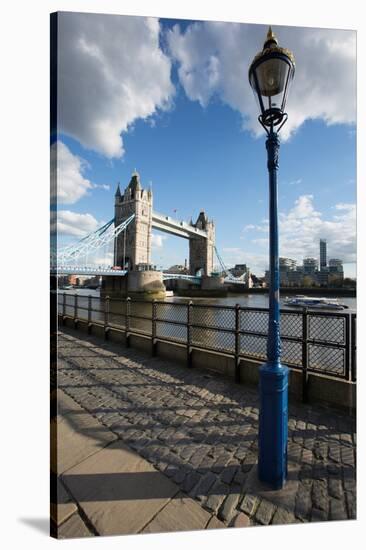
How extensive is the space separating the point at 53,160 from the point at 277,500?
2760 millimetres

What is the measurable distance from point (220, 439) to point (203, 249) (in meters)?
55.4

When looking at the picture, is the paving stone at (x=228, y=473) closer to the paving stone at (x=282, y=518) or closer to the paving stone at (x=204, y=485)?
the paving stone at (x=204, y=485)

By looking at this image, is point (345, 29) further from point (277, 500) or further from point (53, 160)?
point (277, 500)

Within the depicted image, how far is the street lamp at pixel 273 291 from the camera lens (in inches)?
75.8

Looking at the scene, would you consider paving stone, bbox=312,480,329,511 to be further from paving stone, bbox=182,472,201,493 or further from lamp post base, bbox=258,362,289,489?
paving stone, bbox=182,472,201,493

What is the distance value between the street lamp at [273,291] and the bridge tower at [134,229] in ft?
131

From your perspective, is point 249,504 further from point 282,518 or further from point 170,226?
point 170,226

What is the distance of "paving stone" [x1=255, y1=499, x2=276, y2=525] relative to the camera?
172 centimetres

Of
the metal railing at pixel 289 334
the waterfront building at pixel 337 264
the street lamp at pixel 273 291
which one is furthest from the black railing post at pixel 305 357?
the street lamp at pixel 273 291

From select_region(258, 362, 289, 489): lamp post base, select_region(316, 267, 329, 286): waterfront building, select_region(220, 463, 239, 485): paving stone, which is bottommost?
select_region(220, 463, 239, 485): paving stone

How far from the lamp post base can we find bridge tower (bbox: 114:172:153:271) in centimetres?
3996

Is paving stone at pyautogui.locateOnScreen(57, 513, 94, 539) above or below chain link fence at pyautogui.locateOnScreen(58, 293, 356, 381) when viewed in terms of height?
below

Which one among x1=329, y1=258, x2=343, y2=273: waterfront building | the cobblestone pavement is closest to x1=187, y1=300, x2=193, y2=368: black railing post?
the cobblestone pavement

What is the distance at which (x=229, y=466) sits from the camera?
83.9 inches
